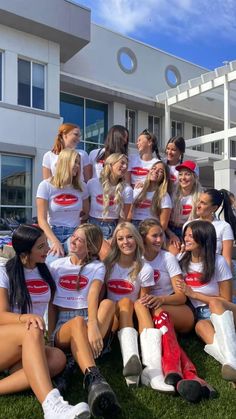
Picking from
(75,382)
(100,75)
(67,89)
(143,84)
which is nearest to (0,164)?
(67,89)

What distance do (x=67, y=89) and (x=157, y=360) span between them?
1325 cm

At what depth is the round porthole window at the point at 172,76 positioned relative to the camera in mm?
19234

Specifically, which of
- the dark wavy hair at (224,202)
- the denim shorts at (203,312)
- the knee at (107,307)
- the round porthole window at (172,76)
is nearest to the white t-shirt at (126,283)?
the knee at (107,307)

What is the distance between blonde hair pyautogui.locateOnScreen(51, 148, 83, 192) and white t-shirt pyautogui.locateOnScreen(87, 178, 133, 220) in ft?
0.88

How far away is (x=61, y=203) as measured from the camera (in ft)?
13.4

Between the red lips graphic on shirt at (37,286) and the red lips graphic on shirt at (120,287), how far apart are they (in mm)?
596

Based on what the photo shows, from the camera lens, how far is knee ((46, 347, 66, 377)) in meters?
2.86

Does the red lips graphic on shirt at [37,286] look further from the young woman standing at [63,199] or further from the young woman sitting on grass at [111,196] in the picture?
the young woman sitting on grass at [111,196]

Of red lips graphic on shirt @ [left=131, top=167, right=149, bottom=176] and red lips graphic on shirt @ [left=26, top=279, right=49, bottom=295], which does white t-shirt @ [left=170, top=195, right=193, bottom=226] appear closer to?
red lips graphic on shirt @ [left=131, top=167, right=149, bottom=176]

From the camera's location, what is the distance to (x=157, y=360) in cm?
305

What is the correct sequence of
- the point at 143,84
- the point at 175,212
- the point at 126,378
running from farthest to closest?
the point at 143,84, the point at 175,212, the point at 126,378

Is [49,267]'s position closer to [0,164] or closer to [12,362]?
[12,362]

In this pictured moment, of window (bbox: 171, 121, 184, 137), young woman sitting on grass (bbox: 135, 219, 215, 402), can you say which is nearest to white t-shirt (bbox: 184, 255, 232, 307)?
young woman sitting on grass (bbox: 135, 219, 215, 402)

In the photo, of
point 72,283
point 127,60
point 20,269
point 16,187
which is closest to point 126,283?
point 72,283
